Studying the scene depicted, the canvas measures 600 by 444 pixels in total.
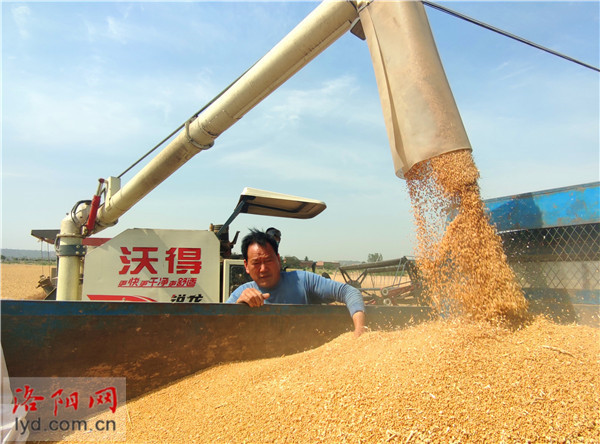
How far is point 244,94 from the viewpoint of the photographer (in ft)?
12.6

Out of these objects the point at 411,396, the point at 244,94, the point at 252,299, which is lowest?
the point at 411,396

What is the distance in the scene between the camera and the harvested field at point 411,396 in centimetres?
146

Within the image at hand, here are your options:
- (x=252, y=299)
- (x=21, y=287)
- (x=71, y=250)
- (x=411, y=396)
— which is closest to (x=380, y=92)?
(x=252, y=299)

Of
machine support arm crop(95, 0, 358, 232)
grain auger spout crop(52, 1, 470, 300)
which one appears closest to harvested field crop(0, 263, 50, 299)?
grain auger spout crop(52, 1, 470, 300)

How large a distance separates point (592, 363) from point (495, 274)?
578 millimetres

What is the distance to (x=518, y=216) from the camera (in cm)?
319

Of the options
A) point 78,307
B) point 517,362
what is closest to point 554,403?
point 517,362

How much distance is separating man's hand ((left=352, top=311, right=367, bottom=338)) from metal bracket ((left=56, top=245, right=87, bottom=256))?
3.78m

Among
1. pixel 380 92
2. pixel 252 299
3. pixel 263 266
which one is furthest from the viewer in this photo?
pixel 263 266

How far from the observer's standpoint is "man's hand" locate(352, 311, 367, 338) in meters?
2.48

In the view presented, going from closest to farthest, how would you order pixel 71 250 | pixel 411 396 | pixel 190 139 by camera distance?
1. pixel 411 396
2. pixel 190 139
3. pixel 71 250

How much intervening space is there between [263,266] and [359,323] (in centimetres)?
83

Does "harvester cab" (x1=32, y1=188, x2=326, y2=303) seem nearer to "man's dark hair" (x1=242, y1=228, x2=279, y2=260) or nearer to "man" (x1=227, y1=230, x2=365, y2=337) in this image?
"man's dark hair" (x1=242, y1=228, x2=279, y2=260)

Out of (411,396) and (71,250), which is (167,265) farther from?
(411,396)
